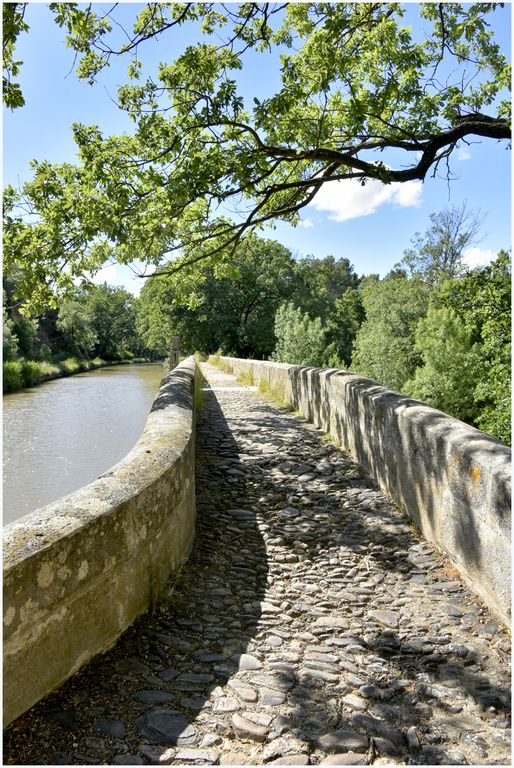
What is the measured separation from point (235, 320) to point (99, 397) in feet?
38.3

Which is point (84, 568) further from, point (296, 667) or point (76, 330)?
point (76, 330)

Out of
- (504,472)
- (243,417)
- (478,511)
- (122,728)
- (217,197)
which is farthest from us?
(243,417)

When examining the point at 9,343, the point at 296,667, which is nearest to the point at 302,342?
the point at 9,343

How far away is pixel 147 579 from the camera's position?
9.86ft

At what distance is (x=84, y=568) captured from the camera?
242cm

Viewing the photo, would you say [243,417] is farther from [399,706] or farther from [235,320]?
[235,320]

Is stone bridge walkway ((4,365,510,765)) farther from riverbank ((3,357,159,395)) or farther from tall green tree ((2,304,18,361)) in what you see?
tall green tree ((2,304,18,361))

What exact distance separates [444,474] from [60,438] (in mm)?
19746

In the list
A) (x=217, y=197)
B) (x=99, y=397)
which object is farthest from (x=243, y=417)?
(x=99, y=397)

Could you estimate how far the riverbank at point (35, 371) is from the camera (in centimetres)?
A: 3331

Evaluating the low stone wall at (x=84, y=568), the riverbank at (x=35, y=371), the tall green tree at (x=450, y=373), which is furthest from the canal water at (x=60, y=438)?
the tall green tree at (x=450, y=373)

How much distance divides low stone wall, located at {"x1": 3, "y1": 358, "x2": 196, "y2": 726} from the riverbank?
1185 inches

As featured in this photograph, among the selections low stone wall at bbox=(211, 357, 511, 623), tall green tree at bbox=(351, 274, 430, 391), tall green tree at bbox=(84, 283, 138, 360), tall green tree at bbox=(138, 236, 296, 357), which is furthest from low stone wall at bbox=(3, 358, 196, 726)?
tall green tree at bbox=(84, 283, 138, 360)

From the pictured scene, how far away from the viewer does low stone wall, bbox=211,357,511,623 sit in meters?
2.99
